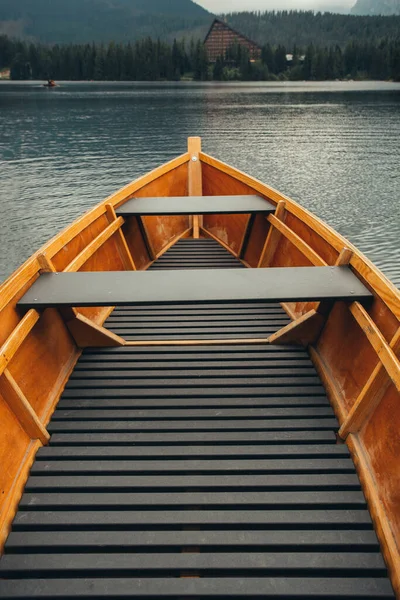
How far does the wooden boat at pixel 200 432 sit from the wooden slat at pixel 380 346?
0.8 inches

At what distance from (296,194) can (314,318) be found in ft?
71.7

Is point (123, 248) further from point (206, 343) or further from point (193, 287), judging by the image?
point (193, 287)

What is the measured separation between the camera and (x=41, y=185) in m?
28.3

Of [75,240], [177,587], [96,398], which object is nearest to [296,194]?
[75,240]

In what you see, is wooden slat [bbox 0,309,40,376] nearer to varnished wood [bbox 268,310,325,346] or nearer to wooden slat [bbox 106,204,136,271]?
Result: varnished wood [bbox 268,310,325,346]

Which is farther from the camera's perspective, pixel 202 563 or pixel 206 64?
pixel 206 64

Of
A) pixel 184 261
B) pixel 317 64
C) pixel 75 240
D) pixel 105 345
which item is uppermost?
pixel 75 240

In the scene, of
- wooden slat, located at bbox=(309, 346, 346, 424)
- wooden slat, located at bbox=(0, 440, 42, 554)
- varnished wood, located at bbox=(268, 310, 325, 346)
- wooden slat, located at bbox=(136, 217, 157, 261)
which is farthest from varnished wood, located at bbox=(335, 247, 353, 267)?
wooden slat, located at bbox=(136, 217, 157, 261)

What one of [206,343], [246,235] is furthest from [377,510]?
[246,235]

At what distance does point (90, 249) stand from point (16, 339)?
2.68m

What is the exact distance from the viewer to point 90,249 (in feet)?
21.3

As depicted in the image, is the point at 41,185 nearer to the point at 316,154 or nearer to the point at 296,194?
the point at 296,194

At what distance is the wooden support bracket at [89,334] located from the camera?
575cm

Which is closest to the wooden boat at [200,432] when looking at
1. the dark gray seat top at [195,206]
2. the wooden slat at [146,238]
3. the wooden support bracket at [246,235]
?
the dark gray seat top at [195,206]
